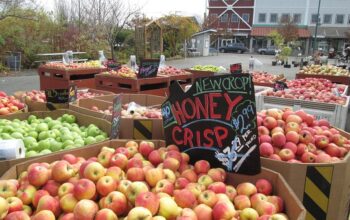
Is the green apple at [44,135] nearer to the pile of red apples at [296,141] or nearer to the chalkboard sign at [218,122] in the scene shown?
the chalkboard sign at [218,122]

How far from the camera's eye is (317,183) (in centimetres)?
207

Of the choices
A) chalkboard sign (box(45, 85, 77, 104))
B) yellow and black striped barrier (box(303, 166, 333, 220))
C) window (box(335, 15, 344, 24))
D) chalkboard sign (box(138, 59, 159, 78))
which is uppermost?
window (box(335, 15, 344, 24))

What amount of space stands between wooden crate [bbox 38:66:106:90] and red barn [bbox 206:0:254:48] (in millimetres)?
42032

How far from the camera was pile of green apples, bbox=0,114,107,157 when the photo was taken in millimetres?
2609

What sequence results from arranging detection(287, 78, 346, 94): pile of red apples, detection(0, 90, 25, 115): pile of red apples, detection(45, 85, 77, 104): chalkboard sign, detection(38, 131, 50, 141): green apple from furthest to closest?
1. detection(287, 78, 346, 94): pile of red apples
2. detection(45, 85, 77, 104): chalkboard sign
3. detection(0, 90, 25, 115): pile of red apples
4. detection(38, 131, 50, 141): green apple

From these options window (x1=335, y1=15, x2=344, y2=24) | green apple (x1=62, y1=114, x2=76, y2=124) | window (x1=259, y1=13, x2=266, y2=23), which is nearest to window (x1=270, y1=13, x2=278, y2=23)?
window (x1=259, y1=13, x2=266, y2=23)

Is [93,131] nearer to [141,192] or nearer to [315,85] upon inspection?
[141,192]

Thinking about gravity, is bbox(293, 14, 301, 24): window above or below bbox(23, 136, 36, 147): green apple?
above

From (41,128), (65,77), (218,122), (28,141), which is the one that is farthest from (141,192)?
(65,77)

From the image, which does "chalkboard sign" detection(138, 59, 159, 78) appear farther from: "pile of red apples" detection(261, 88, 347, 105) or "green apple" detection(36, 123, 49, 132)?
"green apple" detection(36, 123, 49, 132)

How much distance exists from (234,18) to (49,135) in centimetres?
4986

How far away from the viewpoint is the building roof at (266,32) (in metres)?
44.8

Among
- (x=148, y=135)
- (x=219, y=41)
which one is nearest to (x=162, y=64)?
(x=148, y=135)

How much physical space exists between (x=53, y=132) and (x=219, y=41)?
4734 centimetres
